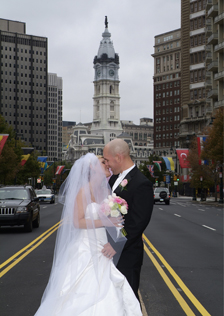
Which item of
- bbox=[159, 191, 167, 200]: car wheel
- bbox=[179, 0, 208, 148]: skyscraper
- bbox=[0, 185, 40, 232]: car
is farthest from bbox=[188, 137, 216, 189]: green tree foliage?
bbox=[179, 0, 208, 148]: skyscraper

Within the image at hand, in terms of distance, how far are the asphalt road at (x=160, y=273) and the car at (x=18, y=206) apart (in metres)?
0.59

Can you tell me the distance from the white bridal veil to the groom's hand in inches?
2.0

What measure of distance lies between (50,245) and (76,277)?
10018mm

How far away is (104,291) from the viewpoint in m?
4.66

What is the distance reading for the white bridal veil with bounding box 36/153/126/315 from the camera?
15.4ft

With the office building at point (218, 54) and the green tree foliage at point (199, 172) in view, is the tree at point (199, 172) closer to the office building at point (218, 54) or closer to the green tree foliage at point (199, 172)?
the green tree foliage at point (199, 172)

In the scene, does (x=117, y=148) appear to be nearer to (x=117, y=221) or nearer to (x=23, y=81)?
(x=117, y=221)

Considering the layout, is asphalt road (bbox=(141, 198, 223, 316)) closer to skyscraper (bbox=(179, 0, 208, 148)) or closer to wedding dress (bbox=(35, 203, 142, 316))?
wedding dress (bbox=(35, 203, 142, 316))

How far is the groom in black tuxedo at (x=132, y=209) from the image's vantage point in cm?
487

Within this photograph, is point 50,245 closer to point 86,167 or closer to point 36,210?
point 36,210

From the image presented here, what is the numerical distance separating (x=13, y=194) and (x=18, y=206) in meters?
1.45

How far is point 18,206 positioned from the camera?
1802 cm

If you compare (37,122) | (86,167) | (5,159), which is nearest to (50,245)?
(86,167)

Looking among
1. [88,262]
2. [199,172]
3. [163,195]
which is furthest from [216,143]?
[88,262]
